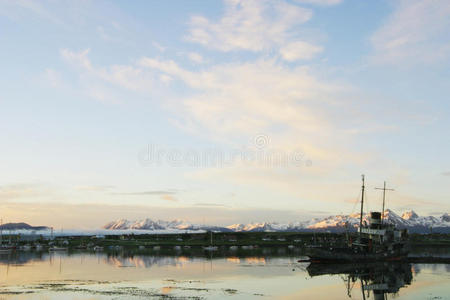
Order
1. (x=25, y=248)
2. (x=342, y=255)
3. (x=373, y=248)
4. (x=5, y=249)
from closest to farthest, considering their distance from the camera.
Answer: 1. (x=342, y=255)
2. (x=373, y=248)
3. (x=5, y=249)
4. (x=25, y=248)

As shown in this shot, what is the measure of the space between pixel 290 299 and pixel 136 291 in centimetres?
1661

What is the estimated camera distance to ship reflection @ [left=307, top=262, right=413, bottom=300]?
169 feet

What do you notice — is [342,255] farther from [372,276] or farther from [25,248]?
A: [25,248]

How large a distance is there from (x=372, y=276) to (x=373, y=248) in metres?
26.8

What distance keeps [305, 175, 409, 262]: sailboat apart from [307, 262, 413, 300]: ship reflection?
2.67m

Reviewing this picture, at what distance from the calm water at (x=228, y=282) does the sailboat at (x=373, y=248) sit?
487 centimetres

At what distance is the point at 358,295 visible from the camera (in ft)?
160

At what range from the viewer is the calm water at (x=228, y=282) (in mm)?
47688

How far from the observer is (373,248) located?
299 ft

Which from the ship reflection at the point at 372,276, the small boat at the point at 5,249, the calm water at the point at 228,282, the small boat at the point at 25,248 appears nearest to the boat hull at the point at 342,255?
the ship reflection at the point at 372,276

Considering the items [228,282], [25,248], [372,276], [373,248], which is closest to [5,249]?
[25,248]

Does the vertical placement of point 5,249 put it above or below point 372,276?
below

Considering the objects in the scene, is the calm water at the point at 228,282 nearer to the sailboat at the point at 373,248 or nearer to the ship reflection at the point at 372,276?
the ship reflection at the point at 372,276

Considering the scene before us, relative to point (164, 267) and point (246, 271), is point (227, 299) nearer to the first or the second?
point (246, 271)
